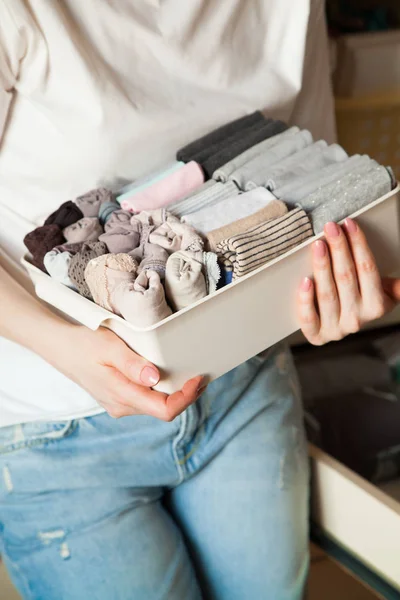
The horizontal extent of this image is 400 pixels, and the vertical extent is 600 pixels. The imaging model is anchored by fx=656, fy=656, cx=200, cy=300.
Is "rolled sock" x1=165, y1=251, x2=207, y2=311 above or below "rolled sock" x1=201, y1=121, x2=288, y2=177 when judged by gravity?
below

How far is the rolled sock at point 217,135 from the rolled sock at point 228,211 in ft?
0.35

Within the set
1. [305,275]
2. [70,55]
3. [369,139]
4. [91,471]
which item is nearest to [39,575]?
[91,471]

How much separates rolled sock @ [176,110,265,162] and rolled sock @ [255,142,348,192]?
87mm

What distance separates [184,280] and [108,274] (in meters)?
0.07

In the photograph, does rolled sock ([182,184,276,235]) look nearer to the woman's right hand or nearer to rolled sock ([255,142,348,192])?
rolled sock ([255,142,348,192])

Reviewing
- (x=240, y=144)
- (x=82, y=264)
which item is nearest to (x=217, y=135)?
(x=240, y=144)

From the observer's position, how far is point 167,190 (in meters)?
0.68

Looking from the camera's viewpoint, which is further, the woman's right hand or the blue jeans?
the blue jeans

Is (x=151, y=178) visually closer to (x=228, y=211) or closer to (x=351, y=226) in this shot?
(x=228, y=211)

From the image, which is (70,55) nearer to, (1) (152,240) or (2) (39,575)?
(1) (152,240)

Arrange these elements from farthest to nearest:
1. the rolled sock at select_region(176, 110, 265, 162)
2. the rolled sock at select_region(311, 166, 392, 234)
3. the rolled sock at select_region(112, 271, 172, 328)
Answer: the rolled sock at select_region(176, 110, 265, 162) → the rolled sock at select_region(311, 166, 392, 234) → the rolled sock at select_region(112, 271, 172, 328)

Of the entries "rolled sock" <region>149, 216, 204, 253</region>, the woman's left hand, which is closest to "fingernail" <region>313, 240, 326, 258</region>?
the woman's left hand

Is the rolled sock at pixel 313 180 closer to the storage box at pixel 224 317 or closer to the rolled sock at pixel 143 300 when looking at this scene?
the storage box at pixel 224 317

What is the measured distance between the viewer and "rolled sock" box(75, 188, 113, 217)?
0.66 meters
